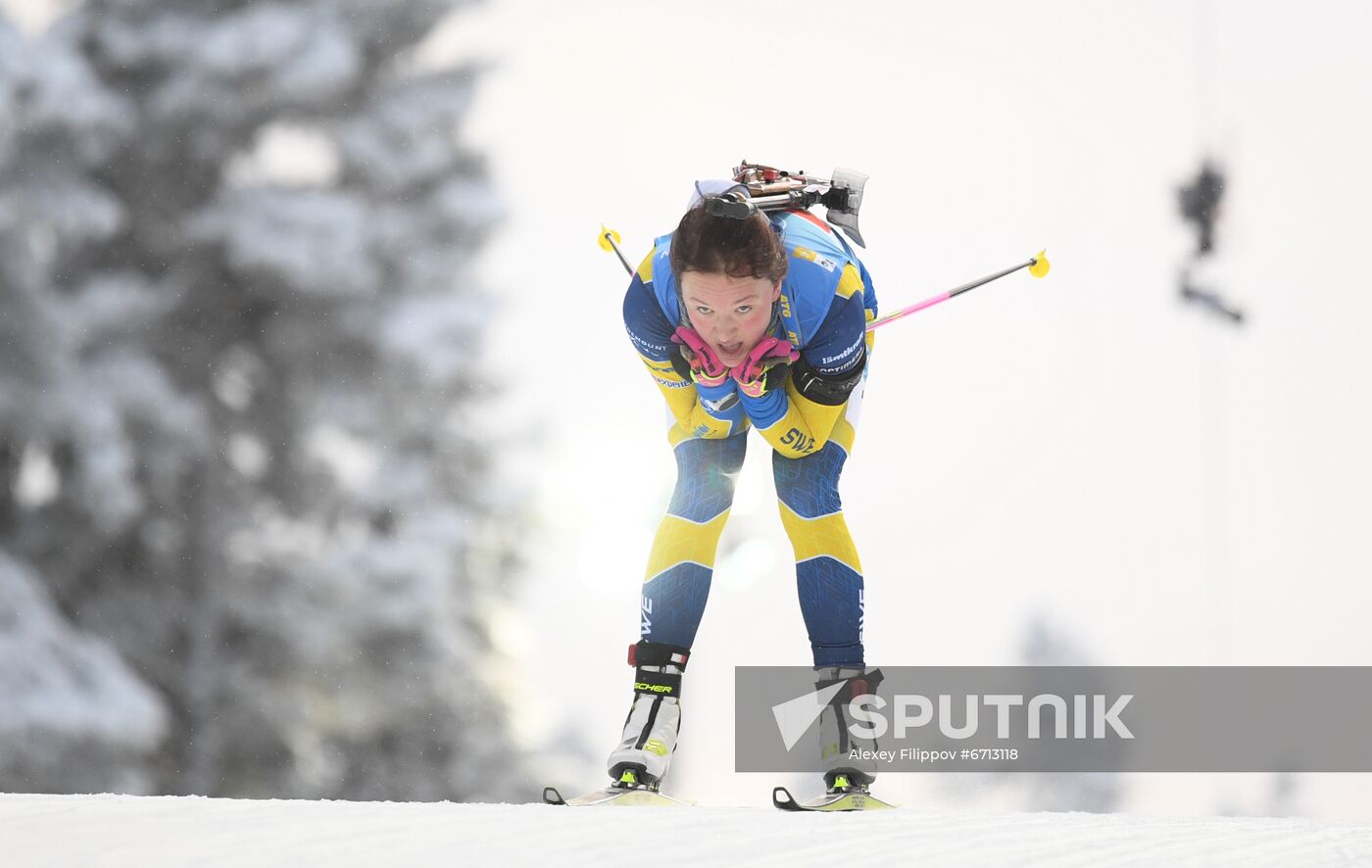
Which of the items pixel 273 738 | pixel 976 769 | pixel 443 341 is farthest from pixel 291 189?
pixel 976 769

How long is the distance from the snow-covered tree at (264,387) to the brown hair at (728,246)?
8.92m

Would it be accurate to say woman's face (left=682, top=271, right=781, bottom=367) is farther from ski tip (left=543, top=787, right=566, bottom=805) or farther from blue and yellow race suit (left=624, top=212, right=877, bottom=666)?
ski tip (left=543, top=787, right=566, bottom=805)

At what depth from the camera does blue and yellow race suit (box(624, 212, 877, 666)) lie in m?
3.78

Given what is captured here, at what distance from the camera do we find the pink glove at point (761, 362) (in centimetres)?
367

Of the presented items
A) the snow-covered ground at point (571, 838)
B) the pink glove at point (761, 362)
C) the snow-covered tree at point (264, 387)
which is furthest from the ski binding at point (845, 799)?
the snow-covered tree at point (264, 387)

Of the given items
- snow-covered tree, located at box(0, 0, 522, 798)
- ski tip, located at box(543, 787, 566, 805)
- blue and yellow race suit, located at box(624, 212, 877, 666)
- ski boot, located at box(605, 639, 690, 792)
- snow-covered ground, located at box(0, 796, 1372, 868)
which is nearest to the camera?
snow-covered ground, located at box(0, 796, 1372, 868)

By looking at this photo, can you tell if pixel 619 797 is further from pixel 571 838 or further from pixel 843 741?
pixel 571 838

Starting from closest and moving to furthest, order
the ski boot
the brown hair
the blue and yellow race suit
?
1. the brown hair
2. the blue and yellow race suit
3. the ski boot

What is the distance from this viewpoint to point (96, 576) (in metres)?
13.3

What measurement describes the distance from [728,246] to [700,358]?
356mm

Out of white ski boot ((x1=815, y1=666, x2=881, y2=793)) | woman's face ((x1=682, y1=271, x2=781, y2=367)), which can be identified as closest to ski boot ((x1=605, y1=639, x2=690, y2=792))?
white ski boot ((x1=815, y1=666, x2=881, y2=793))

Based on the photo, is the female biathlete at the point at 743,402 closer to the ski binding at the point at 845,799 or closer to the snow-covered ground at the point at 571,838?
the ski binding at the point at 845,799

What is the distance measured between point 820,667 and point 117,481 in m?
9.80

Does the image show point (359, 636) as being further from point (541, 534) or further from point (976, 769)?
point (976, 769)
